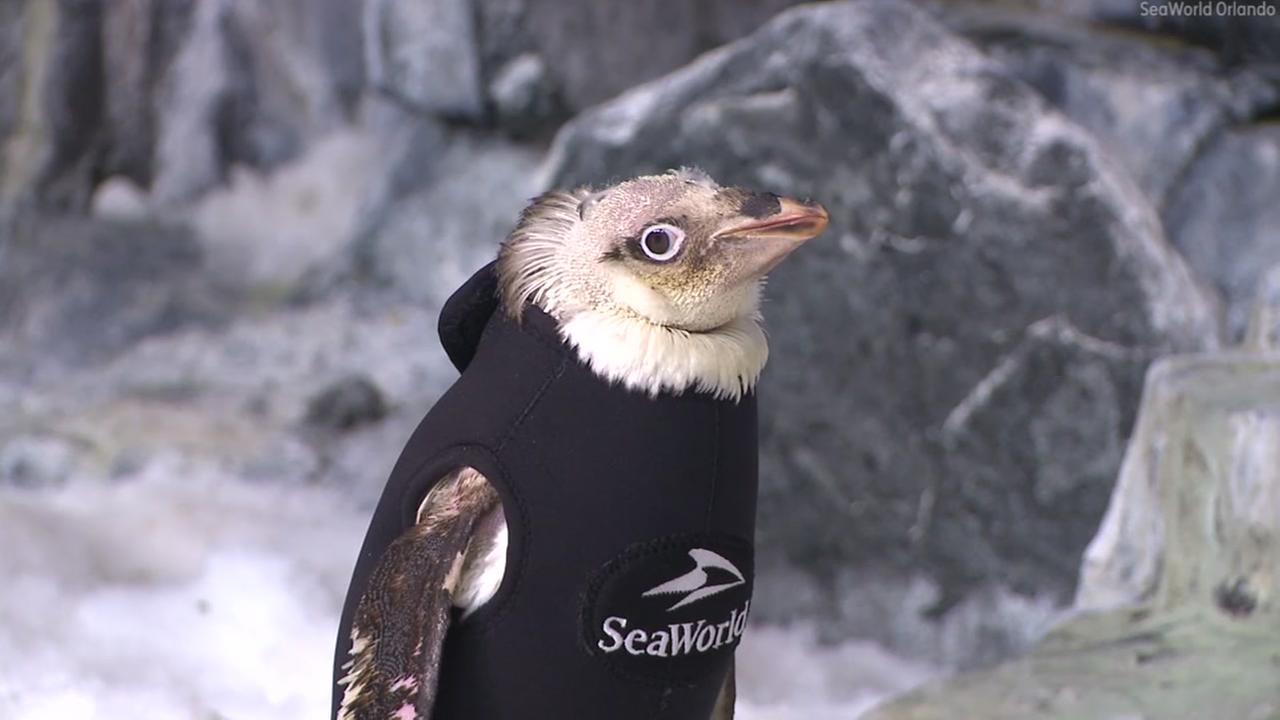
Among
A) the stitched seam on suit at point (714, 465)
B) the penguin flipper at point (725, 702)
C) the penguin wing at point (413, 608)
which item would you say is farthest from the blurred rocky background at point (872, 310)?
the stitched seam on suit at point (714, 465)

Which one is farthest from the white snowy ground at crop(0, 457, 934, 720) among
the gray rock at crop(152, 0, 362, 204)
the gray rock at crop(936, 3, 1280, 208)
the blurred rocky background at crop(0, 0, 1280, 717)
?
the gray rock at crop(152, 0, 362, 204)

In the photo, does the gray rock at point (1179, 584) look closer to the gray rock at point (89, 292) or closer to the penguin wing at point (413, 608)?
the penguin wing at point (413, 608)

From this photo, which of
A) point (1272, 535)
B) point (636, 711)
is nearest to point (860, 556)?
point (1272, 535)

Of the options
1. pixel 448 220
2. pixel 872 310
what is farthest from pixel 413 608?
pixel 448 220

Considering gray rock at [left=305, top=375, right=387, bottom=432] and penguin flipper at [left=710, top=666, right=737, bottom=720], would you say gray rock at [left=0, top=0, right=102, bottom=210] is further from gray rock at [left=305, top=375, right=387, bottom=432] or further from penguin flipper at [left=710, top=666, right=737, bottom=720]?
penguin flipper at [left=710, top=666, right=737, bottom=720]

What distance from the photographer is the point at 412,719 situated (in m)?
1.22

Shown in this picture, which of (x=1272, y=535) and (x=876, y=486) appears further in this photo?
(x=876, y=486)

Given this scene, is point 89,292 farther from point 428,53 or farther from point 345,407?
point 428,53

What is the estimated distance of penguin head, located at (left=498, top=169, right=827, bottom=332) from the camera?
1.27 metres

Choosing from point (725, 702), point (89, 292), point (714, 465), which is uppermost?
point (89, 292)

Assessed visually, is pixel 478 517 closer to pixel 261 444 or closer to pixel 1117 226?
pixel 1117 226

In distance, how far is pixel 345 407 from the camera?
12.2 ft

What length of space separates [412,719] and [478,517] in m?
0.18

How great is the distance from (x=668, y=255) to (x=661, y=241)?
17 mm
